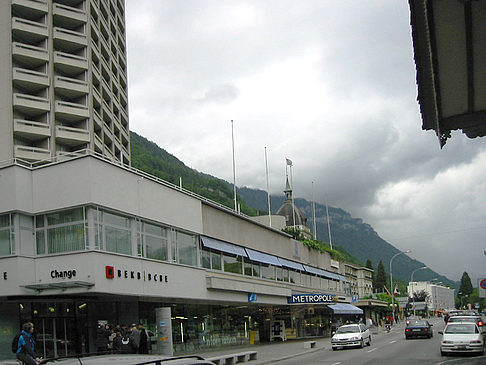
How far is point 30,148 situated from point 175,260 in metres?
20.6

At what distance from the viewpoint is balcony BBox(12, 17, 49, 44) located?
153 ft

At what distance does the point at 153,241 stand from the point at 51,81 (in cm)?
2413

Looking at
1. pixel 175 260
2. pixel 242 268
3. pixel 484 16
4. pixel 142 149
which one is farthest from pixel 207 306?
pixel 142 149

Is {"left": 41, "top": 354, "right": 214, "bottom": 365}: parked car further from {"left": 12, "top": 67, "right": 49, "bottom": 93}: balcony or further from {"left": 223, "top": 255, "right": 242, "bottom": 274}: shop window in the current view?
{"left": 12, "top": 67, "right": 49, "bottom": 93}: balcony

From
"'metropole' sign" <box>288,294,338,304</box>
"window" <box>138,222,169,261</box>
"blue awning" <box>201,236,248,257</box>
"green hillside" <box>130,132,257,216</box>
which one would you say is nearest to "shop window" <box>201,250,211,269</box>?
"blue awning" <box>201,236,248,257</box>

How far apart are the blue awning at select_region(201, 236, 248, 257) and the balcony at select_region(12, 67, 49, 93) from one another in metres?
20.8

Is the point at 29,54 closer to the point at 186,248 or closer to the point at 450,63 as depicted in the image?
the point at 186,248

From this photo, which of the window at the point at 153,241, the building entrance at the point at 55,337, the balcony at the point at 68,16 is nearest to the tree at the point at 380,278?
the balcony at the point at 68,16

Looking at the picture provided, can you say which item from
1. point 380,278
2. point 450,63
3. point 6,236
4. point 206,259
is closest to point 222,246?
point 206,259

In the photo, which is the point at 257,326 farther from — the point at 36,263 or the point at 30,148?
the point at 36,263

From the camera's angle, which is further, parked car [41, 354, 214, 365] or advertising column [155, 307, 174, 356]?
advertising column [155, 307, 174, 356]

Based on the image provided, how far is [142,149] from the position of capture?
144750 mm

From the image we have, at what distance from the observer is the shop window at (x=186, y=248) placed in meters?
31.7

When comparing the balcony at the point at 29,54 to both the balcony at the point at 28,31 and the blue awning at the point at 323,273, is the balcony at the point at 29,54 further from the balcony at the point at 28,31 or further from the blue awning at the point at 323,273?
the blue awning at the point at 323,273
